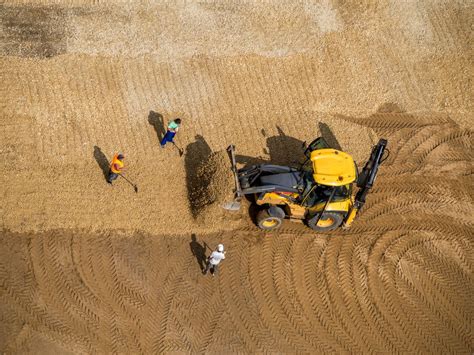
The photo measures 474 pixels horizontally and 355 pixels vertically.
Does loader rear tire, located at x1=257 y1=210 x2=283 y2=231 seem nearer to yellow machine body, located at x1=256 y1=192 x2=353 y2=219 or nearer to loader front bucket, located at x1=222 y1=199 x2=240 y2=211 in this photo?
yellow machine body, located at x1=256 y1=192 x2=353 y2=219

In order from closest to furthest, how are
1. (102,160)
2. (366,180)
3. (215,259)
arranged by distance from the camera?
(215,259), (366,180), (102,160)

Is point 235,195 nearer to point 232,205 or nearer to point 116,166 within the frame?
point 232,205

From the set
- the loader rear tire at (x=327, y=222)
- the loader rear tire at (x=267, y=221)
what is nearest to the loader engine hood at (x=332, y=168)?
the loader rear tire at (x=327, y=222)

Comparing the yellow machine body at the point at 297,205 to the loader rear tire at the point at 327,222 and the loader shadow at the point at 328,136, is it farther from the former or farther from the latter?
the loader shadow at the point at 328,136

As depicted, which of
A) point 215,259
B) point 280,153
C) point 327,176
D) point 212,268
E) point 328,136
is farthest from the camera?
point 328,136

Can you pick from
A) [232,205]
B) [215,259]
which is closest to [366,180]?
[232,205]

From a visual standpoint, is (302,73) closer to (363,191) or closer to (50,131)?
(363,191)
